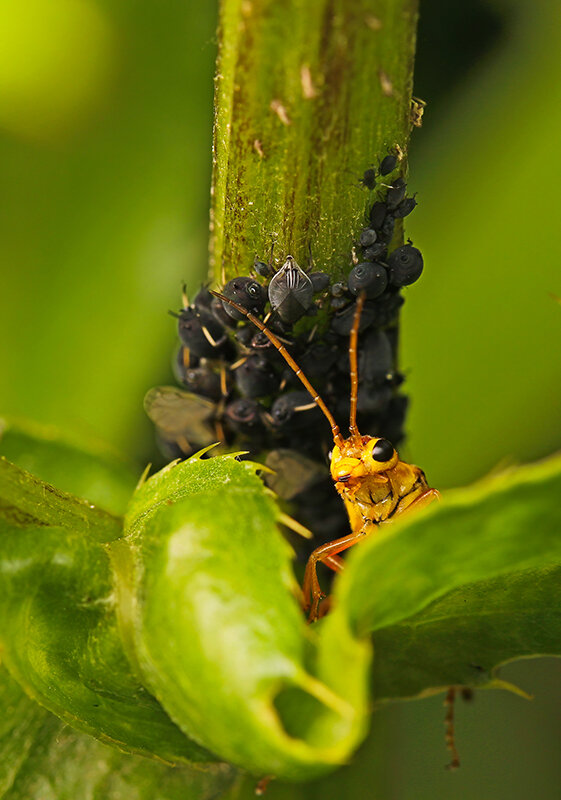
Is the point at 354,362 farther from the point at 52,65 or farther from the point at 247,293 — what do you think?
the point at 52,65

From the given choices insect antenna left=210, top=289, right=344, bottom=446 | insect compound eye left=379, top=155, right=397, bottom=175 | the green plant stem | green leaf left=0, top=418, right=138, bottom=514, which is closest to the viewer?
the green plant stem

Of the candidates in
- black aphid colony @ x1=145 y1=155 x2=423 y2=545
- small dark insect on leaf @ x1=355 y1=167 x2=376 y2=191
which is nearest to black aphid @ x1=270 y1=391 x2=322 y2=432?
black aphid colony @ x1=145 y1=155 x2=423 y2=545

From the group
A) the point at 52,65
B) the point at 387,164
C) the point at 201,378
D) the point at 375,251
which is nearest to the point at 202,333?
the point at 201,378

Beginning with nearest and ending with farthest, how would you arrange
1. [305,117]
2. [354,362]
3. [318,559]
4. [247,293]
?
[305,117]
[247,293]
[354,362]
[318,559]

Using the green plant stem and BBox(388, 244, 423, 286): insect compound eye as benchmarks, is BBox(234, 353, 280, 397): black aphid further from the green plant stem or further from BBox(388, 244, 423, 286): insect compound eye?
BBox(388, 244, 423, 286): insect compound eye

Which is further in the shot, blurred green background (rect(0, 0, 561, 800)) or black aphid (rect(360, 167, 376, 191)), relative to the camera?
blurred green background (rect(0, 0, 561, 800))

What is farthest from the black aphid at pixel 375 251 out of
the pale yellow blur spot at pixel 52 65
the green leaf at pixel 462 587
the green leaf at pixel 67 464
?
the pale yellow blur spot at pixel 52 65
